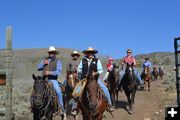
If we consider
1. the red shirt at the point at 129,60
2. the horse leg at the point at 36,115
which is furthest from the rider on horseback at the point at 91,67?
the red shirt at the point at 129,60

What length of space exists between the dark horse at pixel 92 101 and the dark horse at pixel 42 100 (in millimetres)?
1404

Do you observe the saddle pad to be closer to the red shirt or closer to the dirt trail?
the dirt trail

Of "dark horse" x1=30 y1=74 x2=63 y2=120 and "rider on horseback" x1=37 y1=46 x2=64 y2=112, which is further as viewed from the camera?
"rider on horseback" x1=37 y1=46 x2=64 y2=112

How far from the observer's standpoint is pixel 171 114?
6.83 meters

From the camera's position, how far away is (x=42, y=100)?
1394 centimetres

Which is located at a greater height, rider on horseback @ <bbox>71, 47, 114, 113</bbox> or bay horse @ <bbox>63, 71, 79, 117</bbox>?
rider on horseback @ <bbox>71, 47, 114, 113</bbox>

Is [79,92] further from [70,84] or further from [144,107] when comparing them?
[144,107]

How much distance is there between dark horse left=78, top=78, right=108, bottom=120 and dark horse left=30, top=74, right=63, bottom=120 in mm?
1404

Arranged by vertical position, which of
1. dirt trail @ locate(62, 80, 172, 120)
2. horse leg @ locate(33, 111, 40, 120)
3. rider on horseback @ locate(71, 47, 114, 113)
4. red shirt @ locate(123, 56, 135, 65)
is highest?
red shirt @ locate(123, 56, 135, 65)

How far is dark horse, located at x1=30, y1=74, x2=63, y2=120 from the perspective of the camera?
13.7 metres

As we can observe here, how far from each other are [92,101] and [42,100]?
2.11m

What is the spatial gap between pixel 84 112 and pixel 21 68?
3997 centimetres

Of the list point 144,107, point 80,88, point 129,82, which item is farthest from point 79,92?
point 144,107

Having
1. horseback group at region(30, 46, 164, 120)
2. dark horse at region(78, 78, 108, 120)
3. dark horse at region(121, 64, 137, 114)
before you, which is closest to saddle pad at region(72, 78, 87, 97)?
horseback group at region(30, 46, 164, 120)
